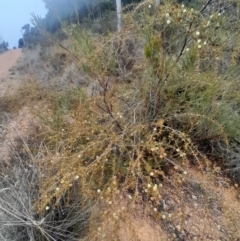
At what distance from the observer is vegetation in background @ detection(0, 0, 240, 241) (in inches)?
64.0

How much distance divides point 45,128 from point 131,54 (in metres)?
1.61

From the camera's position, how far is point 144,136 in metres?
1.90

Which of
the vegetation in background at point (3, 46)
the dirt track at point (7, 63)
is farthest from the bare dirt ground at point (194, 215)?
the vegetation in background at point (3, 46)

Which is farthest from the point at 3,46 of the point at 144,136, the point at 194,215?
the point at 194,215

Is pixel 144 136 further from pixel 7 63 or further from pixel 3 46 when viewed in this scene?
pixel 3 46

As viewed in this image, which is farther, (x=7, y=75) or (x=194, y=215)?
(x=7, y=75)

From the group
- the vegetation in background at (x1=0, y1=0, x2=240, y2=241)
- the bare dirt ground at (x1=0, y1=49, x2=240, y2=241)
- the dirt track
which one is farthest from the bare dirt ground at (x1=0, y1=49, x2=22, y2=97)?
the bare dirt ground at (x1=0, y1=49, x2=240, y2=241)

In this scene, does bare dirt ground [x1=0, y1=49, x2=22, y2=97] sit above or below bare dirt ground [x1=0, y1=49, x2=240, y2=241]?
below

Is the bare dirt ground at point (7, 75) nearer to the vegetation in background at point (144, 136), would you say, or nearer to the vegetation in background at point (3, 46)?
the vegetation in background at point (144, 136)

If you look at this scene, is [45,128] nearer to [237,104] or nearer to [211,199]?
[211,199]

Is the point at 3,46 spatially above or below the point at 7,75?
below

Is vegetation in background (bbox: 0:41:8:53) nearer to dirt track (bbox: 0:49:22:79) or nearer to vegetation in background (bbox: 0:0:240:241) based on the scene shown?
dirt track (bbox: 0:49:22:79)

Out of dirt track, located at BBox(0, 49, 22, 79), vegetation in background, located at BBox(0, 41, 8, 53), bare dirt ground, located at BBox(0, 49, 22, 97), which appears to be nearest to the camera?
bare dirt ground, located at BBox(0, 49, 22, 97)

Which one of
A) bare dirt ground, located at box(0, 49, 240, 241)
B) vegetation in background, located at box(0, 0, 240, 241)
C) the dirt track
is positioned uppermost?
vegetation in background, located at box(0, 0, 240, 241)
